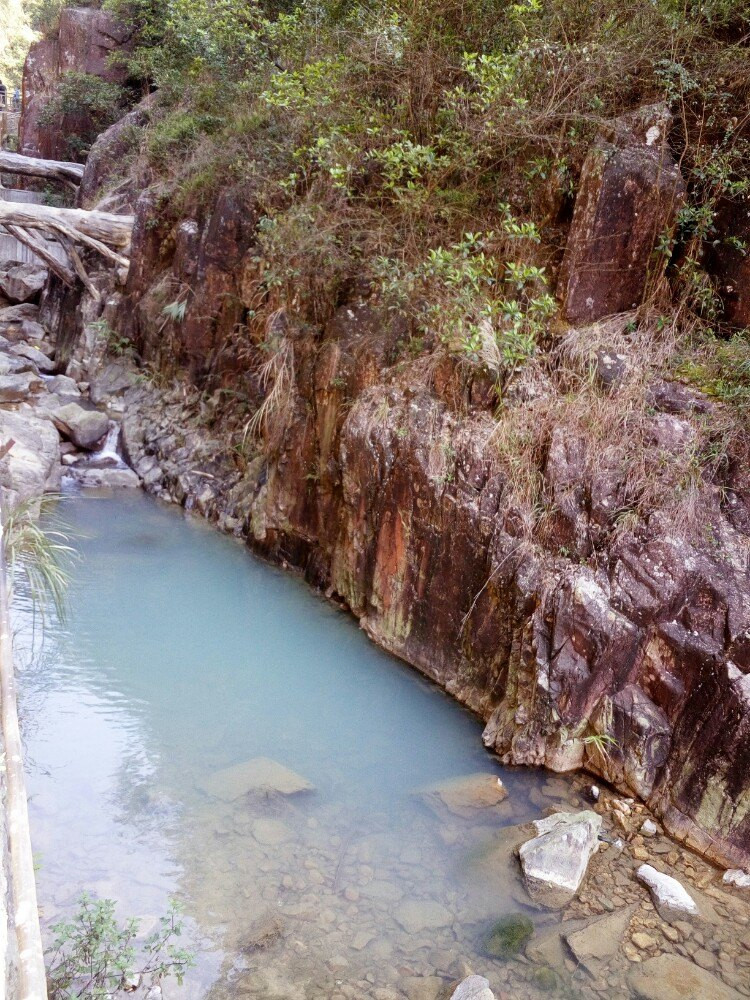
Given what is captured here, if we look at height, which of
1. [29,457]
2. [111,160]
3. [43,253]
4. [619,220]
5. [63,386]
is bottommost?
[29,457]

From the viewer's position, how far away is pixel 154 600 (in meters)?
7.25

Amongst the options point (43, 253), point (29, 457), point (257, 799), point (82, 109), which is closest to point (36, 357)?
point (43, 253)

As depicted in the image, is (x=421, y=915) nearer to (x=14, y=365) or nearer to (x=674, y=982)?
(x=674, y=982)

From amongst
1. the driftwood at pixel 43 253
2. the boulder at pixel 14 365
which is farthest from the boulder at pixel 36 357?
the driftwood at pixel 43 253

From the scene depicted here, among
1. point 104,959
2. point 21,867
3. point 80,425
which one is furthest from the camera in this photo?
point 80,425

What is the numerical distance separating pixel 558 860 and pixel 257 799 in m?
1.94

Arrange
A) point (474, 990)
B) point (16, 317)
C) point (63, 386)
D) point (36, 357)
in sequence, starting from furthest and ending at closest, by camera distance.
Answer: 1. point (16, 317)
2. point (36, 357)
3. point (63, 386)
4. point (474, 990)

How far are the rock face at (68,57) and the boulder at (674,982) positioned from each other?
2018cm

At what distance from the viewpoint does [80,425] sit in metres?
10.8

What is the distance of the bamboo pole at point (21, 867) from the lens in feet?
6.79

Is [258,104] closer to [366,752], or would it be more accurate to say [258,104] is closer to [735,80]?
[735,80]

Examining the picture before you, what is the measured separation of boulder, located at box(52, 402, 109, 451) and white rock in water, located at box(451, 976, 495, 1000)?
940 centimetres

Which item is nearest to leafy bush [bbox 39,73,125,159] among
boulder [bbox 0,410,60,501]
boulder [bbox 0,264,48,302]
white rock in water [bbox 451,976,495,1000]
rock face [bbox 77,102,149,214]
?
rock face [bbox 77,102,149,214]

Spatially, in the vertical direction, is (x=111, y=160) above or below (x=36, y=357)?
above
